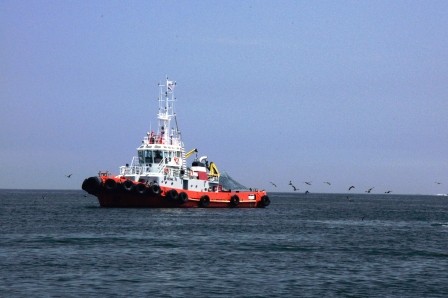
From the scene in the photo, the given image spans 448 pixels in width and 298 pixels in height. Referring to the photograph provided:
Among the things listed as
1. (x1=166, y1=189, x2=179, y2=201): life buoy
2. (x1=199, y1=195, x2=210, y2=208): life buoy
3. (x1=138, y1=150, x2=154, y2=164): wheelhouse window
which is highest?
(x1=138, y1=150, x2=154, y2=164): wheelhouse window

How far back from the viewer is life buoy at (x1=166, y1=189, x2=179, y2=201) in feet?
282

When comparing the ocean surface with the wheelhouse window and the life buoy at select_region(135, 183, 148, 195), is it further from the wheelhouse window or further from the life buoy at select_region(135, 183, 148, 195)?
the wheelhouse window

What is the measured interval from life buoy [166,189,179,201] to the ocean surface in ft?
58.0

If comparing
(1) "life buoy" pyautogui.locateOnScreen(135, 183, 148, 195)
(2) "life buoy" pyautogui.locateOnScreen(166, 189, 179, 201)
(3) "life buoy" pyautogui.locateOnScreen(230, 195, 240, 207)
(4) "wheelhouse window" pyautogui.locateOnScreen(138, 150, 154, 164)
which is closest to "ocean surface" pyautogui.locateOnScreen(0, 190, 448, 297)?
(1) "life buoy" pyautogui.locateOnScreen(135, 183, 148, 195)

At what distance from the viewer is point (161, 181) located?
8656cm

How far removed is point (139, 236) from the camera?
56.2 meters

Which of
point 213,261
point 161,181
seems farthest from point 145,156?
point 213,261

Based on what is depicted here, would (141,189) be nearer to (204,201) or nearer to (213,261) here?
(204,201)

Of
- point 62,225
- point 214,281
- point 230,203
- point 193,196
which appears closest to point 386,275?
point 214,281

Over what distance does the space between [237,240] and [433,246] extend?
47.1 feet

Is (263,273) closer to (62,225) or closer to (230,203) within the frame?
(62,225)

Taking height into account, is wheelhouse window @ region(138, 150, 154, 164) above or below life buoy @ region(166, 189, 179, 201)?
above

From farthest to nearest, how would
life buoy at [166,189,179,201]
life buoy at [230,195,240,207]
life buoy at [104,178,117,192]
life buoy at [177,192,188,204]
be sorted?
life buoy at [230,195,240,207], life buoy at [177,192,188,204], life buoy at [166,189,179,201], life buoy at [104,178,117,192]

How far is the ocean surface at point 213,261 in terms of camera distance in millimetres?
33031
